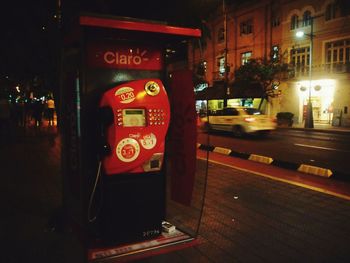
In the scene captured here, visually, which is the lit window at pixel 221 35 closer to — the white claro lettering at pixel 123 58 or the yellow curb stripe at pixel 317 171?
the yellow curb stripe at pixel 317 171

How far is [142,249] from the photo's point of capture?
3.91 metres

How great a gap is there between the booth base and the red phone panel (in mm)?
877

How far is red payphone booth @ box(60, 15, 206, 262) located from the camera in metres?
3.67

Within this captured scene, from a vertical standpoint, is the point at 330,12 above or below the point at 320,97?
above

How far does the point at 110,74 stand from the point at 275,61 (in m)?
26.4

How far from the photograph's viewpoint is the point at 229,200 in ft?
19.3

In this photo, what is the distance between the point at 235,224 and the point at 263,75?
81.4 feet

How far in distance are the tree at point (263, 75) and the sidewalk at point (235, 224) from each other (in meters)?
21.8

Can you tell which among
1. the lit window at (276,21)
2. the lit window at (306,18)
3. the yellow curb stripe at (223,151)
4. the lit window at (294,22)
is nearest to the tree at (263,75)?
the lit window at (294,22)

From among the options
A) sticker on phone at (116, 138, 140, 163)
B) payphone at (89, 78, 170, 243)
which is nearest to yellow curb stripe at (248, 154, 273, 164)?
payphone at (89, 78, 170, 243)

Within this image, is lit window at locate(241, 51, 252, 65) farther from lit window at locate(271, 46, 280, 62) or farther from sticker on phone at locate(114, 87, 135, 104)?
sticker on phone at locate(114, 87, 135, 104)

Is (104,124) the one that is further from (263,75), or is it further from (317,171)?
(263,75)

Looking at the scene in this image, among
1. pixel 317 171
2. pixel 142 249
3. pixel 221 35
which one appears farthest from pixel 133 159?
pixel 221 35

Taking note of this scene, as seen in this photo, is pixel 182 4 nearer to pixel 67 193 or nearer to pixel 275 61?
pixel 67 193
